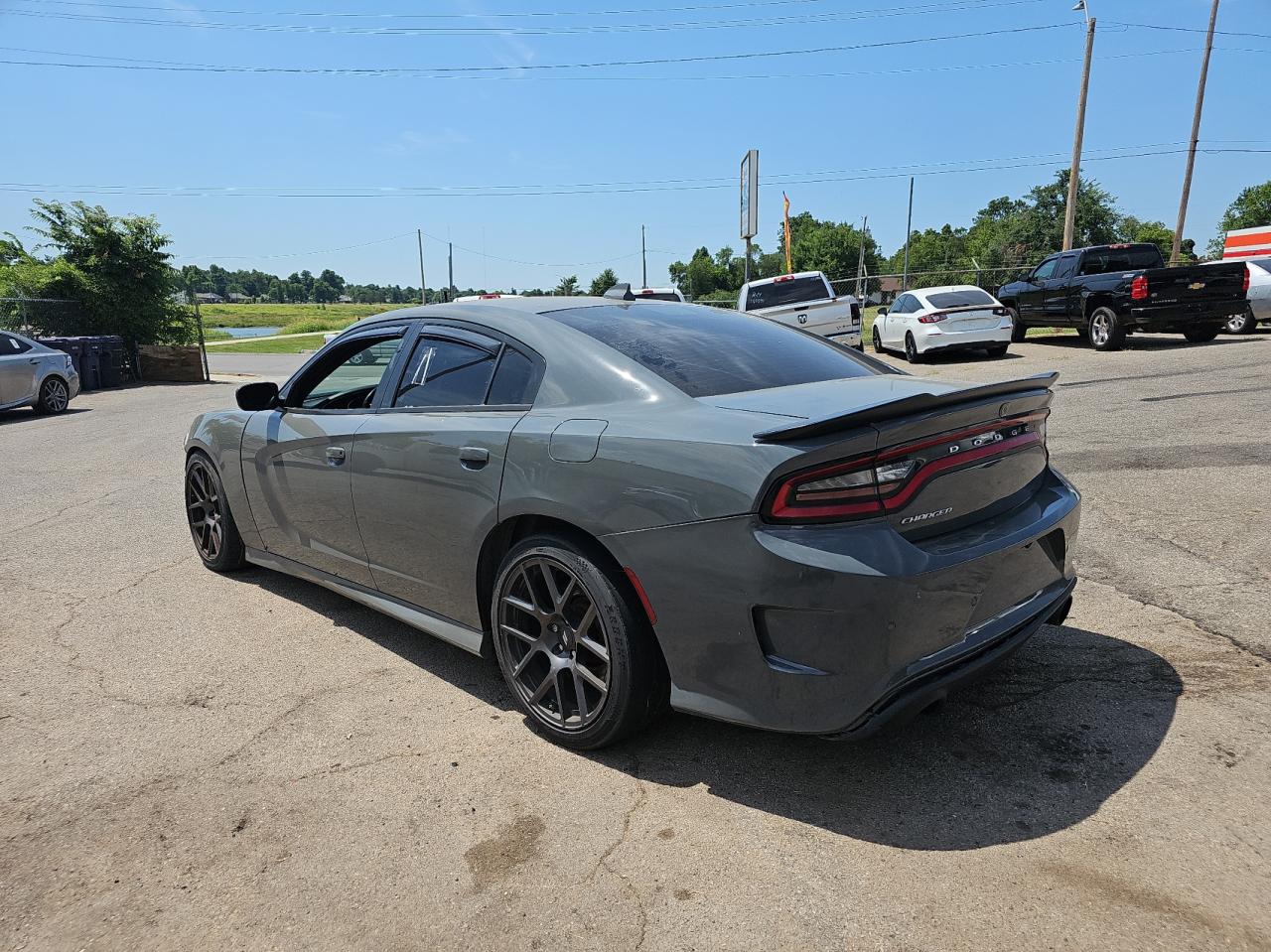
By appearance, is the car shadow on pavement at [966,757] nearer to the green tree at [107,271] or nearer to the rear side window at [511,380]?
the rear side window at [511,380]

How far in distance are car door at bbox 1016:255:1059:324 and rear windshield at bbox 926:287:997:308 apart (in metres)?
1.98

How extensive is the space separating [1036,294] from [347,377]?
54.5 ft

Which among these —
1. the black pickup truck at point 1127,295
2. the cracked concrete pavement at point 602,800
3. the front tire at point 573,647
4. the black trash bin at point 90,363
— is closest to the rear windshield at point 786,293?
the black pickup truck at point 1127,295

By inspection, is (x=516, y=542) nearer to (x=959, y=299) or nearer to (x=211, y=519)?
(x=211, y=519)

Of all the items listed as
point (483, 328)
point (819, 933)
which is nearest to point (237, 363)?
point (483, 328)

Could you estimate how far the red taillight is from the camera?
2.43 m

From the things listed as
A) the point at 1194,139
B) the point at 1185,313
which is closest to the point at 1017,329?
the point at 1185,313

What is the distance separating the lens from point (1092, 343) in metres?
16.5

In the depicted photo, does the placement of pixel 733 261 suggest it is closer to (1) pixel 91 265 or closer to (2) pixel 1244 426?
(1) pixel 91 265

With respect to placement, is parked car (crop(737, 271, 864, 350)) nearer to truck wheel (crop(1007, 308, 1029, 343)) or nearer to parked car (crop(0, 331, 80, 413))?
truck wheel (crop(1007, 308, 1029, 343))

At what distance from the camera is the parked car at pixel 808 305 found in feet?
52.0

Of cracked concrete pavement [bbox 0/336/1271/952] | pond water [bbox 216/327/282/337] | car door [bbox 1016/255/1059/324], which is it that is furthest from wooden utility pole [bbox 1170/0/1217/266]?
pond water [bbox 216/327/282/337]

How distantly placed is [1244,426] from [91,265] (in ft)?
80.8

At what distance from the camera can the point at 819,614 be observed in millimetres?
2404
